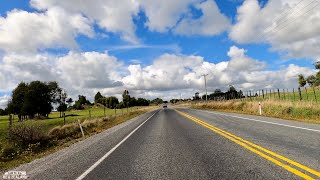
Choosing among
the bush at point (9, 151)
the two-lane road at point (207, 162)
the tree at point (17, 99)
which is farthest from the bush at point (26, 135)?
the tree at point (17, 99)

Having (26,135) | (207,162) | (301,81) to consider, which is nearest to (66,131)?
(26,135)

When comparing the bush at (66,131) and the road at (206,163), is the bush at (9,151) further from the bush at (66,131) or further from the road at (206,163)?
the bush at (66,131)

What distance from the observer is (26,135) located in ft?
49.0

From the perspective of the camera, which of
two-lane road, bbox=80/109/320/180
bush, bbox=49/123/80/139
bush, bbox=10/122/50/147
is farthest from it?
bush, bbox=49/123/80/139

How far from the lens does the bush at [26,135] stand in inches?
576

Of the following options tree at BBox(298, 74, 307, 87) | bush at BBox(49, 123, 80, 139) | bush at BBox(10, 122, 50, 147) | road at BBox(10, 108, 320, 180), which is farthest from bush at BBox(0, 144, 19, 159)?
tree at BBox(298, 74, 307, 87)

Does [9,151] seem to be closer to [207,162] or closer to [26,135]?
[26,135]

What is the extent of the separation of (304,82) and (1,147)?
114886 millimetres

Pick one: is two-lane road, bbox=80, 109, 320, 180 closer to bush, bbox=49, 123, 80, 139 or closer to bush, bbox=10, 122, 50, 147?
bush, bbox=10, 122, 50, 147

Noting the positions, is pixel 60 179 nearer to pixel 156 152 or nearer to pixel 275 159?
pixel 156 152

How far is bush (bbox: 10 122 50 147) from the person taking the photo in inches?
576

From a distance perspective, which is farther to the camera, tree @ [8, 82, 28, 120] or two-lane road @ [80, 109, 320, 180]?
tree @ [8, 82, 28, 120]

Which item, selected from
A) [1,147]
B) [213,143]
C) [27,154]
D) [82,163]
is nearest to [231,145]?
[213,143]

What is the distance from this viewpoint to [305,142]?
9023 mm
